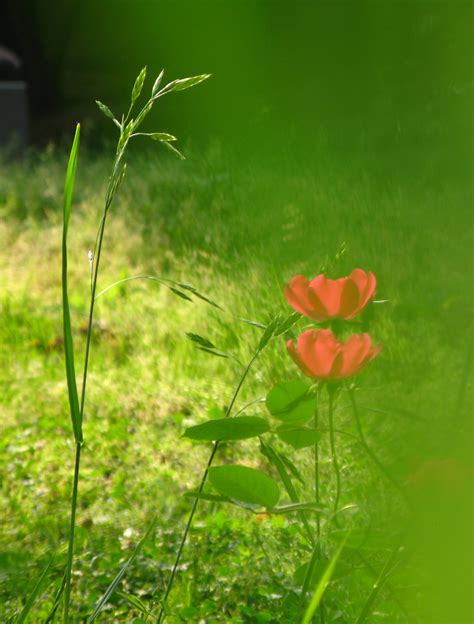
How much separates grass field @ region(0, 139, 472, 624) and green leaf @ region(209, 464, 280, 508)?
151mm

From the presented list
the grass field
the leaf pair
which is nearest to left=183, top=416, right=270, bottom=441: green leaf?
the leaf pair

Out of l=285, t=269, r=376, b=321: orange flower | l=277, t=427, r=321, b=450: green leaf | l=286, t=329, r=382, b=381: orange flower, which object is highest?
l=285, t=269, r=376, b=321: orange flower

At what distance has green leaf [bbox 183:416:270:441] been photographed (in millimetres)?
975

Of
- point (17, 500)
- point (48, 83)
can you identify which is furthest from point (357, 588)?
point (48, 83)

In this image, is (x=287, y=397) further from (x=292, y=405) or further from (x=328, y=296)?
(x=328, y=296)

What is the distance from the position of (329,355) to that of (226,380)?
1.97 m

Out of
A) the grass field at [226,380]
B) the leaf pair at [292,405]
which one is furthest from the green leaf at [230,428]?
the grass field at [226,380]

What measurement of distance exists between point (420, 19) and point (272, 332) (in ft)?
13.8

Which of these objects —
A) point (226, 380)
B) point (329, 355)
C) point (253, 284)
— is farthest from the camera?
point (226, 380)

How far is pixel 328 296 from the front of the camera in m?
0.98

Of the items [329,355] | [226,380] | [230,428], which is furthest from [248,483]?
[226,380]

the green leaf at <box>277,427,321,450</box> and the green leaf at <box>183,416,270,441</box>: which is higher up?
the green leaf at <box>183,416,270,441</box>

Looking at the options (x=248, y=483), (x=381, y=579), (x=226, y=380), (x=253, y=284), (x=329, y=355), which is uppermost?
(x=329, y=355)

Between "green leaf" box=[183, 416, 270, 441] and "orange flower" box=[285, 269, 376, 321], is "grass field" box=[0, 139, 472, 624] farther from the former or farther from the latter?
"green leaf" box=[183, 416, 270, 441]
